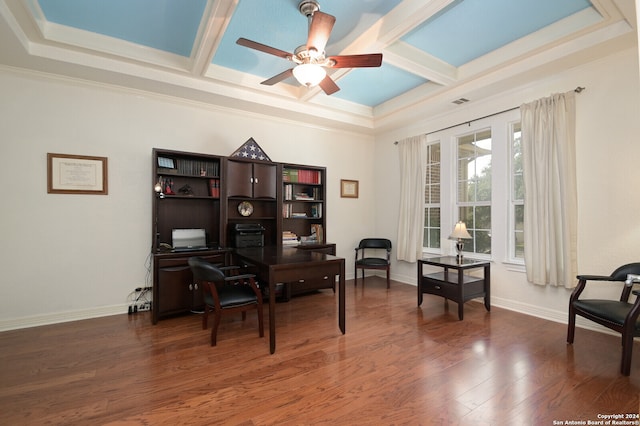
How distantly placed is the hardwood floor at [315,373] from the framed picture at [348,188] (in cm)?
266

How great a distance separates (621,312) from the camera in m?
2.31

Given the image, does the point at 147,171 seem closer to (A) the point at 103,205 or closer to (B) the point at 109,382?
(A) the point at 103,205

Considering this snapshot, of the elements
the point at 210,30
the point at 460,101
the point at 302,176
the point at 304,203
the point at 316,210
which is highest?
the point at 210,30

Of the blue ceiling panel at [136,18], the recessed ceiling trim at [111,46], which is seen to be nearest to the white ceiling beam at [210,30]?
the blue ceiling panel at [136,18]

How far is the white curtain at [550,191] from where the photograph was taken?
10.4ft

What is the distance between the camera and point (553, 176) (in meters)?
3.26

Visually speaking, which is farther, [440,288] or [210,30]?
[440,288]

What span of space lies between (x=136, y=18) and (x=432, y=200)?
4529 mm

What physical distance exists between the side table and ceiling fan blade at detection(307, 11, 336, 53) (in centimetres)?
280

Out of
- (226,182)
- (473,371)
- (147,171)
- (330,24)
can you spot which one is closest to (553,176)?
(473,371)

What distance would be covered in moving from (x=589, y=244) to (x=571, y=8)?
235cm

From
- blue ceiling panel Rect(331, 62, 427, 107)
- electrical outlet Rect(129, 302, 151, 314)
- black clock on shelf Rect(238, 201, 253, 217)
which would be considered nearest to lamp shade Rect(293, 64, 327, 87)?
blue ceiling panel Rect(331, 62, 427, 107)

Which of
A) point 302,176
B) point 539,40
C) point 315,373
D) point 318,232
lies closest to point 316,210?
point 318,232

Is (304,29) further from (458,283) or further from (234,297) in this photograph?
(458,283)
